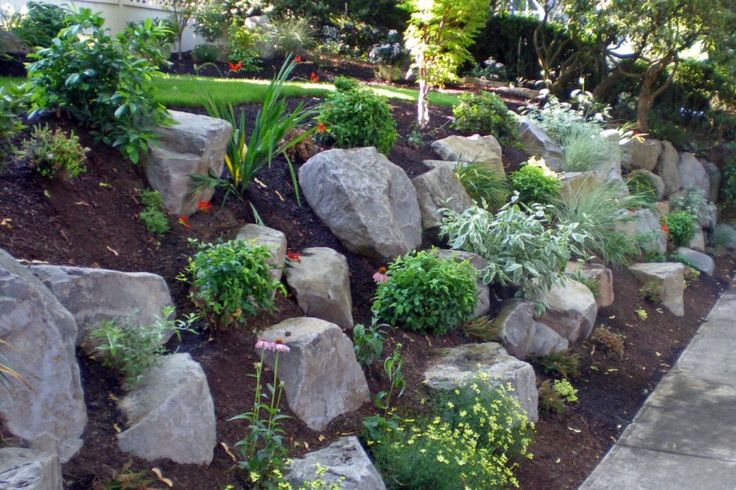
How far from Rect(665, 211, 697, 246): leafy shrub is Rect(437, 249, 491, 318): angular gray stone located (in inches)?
235

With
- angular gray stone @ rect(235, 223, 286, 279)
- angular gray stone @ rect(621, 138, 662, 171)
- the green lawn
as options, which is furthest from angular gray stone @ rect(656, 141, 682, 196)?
angular gray stone @ rect(235, 223, 286, 279)

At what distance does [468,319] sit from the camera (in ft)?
22.5

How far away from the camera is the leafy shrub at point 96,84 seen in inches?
223

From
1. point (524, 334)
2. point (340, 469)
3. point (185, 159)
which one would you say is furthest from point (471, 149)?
point (340, 469)

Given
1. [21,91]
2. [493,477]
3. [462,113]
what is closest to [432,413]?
[493,477]

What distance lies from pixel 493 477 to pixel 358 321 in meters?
1.69

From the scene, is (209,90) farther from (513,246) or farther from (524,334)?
(524,334)

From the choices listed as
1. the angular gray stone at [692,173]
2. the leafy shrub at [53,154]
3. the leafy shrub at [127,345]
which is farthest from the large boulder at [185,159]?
the angular gray stone at [692,173]

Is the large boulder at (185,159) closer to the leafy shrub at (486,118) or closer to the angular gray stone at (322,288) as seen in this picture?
the angular gray stone at (322,288)

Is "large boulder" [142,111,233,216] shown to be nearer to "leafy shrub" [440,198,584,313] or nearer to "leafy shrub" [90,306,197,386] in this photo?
"leafy shrub" [90,306,197,386]

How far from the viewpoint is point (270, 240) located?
5.93 meters

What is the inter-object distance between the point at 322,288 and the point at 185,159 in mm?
1337

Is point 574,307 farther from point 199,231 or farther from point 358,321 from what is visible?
point 199,231

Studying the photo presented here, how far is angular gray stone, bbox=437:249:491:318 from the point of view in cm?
720
